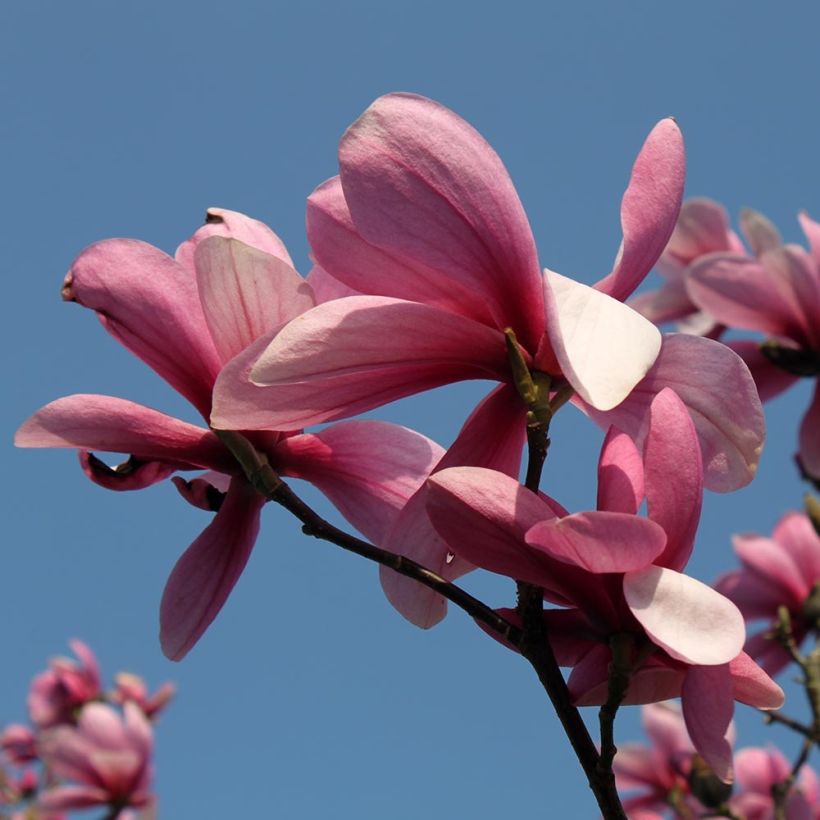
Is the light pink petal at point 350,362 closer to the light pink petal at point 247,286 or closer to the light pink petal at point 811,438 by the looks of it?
the light pink petal at point 247,286

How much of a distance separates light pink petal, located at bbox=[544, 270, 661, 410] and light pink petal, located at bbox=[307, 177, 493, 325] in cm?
10

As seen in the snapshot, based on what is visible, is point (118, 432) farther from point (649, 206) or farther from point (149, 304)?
point (649, 206)

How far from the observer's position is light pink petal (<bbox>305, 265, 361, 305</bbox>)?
80cm

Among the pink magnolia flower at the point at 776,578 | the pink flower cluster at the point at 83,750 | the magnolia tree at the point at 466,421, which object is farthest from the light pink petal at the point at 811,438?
the pink flower cluster at the point at 83,750

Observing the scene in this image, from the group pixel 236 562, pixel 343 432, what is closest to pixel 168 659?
pixel 236 562

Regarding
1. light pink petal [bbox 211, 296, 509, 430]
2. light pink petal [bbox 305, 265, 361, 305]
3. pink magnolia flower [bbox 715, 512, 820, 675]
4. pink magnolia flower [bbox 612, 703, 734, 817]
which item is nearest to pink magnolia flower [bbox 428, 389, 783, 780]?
light pink petal [bbox 211, 296, 509, 430]

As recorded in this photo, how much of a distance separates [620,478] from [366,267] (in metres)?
0.22

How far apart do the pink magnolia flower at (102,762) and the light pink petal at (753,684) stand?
10.0ft

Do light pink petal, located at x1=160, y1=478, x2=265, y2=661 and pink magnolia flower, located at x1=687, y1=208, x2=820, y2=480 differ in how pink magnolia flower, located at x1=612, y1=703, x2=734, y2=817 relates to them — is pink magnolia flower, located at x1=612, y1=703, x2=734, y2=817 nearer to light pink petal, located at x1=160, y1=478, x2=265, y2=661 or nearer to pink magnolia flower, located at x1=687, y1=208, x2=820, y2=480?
pink magnolia flower, located at x1=687, y1=208, x2=820, y2=480

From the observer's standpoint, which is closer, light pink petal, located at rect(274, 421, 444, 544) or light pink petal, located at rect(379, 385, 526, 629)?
light pink petal, located at rect(379, 385, 526, 629)

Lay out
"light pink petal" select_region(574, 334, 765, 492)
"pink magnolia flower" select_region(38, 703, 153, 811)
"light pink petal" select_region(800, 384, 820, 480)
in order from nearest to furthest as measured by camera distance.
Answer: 1. "light pink petal" select_region(574, 334, 765, 492)
2. "light pink petal" select_region(800, 384, 820, 480)
3. "pink magnolia flower" select_region(38, 703, 153, 811)

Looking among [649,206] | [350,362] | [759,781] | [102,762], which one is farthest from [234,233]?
[102,762]

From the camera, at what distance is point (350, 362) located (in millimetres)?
695

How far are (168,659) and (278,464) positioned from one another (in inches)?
6.6
